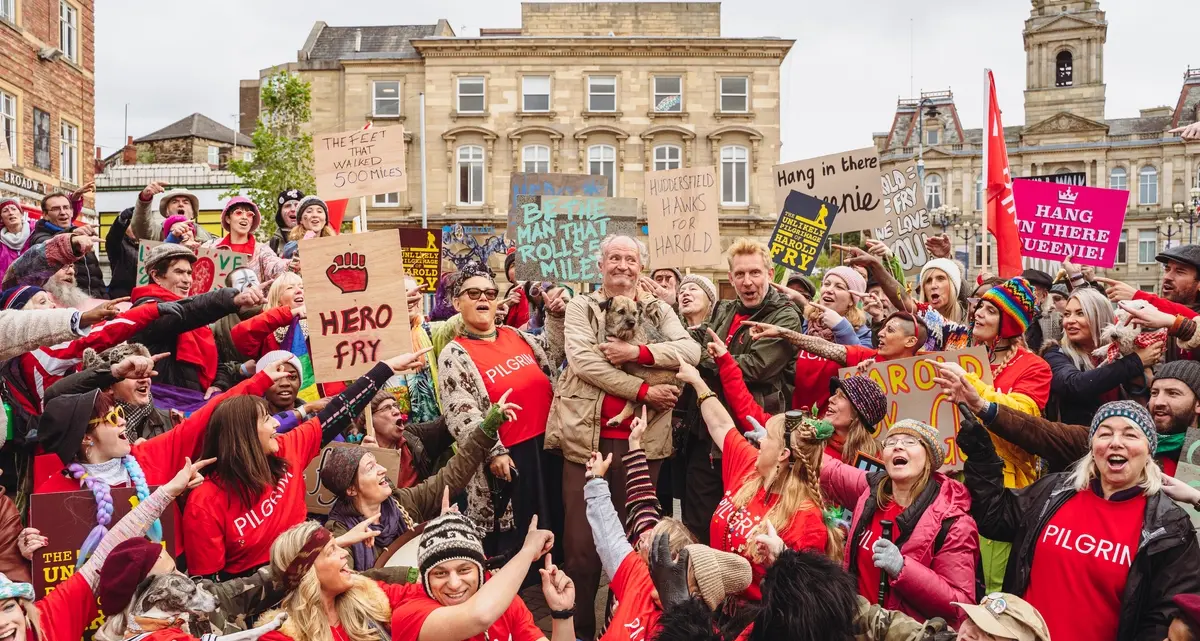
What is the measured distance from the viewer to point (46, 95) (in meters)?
26.4

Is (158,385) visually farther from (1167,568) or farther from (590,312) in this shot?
(1167,568)

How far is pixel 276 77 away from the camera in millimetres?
29750

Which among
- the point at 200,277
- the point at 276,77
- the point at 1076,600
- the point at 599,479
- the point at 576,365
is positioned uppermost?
the point at 276,77

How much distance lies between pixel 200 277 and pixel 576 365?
2885mm

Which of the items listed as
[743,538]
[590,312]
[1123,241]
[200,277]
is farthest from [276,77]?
[1123,241]

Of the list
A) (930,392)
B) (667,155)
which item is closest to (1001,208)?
(930,392)

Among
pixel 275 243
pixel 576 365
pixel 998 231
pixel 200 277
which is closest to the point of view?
pixel 576 365

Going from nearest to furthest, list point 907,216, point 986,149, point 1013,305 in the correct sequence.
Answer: point 1013,305, point 907,216, point 986,149

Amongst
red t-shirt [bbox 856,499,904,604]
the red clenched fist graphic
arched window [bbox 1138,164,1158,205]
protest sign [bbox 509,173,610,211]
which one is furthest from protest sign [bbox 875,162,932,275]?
arched window [bbox 1138,164,1158,205]

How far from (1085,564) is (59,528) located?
13.6 ft

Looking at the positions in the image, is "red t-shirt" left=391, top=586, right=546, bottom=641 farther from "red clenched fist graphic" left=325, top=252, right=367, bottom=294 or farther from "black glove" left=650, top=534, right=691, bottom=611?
"red clenched fist graphic" left=325, top=252, right=367, bottom=294

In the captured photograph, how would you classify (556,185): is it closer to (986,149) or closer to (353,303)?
(353,303)

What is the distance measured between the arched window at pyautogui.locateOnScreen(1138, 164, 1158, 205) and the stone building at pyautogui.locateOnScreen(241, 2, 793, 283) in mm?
42201

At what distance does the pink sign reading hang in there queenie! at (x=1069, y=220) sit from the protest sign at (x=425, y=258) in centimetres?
Result: 523
